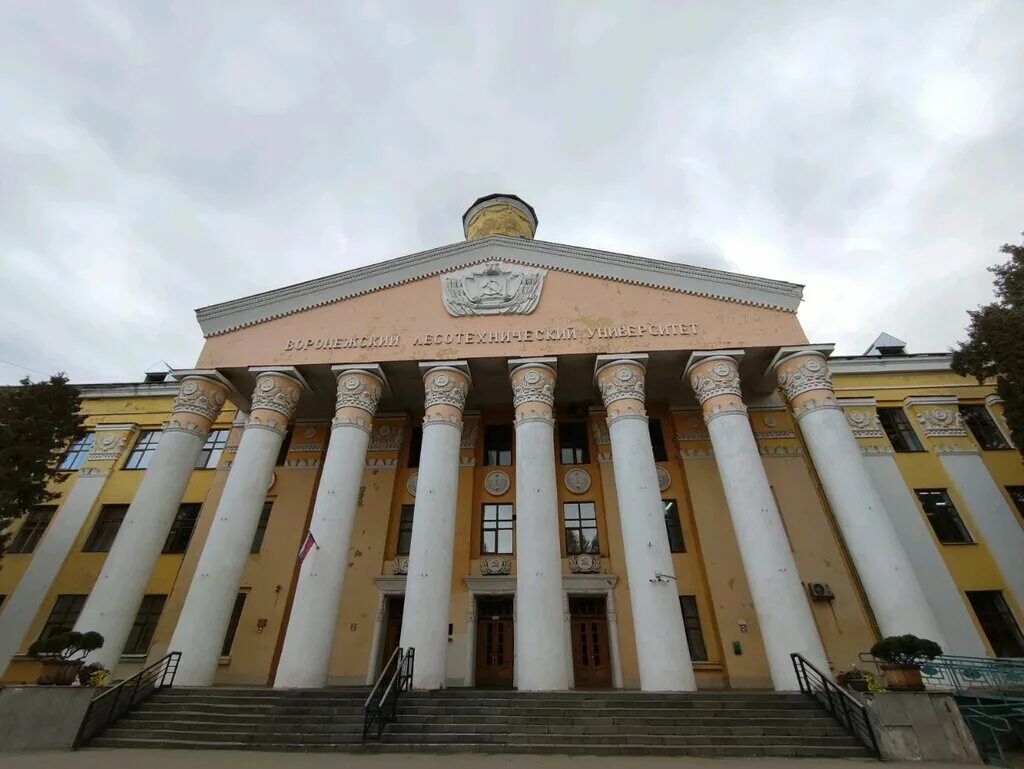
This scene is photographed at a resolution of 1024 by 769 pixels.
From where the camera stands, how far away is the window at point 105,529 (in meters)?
17.4

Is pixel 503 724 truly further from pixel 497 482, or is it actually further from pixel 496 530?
pixel 497 482

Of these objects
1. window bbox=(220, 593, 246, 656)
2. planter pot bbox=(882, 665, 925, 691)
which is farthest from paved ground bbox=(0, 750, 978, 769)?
window bbox=(220, 593, 246, 656)

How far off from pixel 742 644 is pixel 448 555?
850 centimetres

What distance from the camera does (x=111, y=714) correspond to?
9.52 meters

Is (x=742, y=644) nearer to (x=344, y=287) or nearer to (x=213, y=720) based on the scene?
(x=213, y=720)

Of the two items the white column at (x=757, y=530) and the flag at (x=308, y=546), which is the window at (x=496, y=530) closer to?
the flag at (x=308, y=546)

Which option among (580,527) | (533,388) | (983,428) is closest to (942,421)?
(983,428)

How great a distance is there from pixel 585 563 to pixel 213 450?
14.1 meters

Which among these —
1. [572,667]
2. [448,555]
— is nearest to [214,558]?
[448,555]

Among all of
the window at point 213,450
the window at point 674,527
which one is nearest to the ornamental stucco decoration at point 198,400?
the window at point 213,450

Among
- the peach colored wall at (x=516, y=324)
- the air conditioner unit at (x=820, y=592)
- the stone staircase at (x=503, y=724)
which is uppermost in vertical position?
the peach colored wall at (x=516, y=324)

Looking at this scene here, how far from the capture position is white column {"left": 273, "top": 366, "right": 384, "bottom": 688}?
11836mm

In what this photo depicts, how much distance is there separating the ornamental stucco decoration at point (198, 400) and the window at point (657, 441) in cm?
1400

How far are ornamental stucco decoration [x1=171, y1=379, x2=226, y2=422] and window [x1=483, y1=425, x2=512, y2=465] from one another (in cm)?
→ 871
